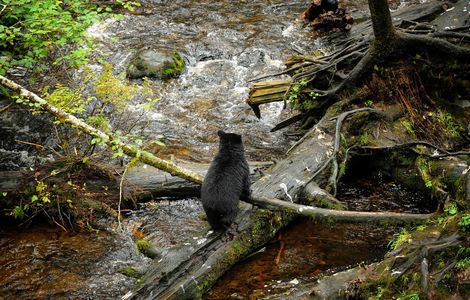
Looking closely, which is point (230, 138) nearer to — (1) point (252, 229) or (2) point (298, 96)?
(1) point (252, 229)

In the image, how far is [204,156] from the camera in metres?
9.30

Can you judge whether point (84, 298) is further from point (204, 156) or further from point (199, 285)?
point (204, 156)

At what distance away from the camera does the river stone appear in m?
12.2

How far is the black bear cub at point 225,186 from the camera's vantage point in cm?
607

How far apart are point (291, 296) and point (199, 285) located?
1066 millimetres

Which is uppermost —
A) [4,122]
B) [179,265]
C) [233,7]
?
[233,7]

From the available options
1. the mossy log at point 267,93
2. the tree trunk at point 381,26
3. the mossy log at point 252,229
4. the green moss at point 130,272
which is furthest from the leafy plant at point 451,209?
the mossy log at point 267,93

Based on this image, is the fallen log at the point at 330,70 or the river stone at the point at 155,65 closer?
the fallen log at the point at 330,70

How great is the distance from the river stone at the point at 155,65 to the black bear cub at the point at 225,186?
6.16 metres

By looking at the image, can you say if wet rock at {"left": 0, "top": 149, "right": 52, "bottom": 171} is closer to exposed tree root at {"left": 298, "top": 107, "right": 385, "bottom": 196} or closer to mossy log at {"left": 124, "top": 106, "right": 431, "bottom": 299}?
mossy log at {"left": 124, "top": 106, "right": 431, "bottom": 299}

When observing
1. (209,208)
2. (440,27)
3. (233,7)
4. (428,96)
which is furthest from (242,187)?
(233,7)

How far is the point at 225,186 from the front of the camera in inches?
241

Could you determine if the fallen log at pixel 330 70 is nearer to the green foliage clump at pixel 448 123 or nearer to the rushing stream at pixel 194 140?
the rushing stream at pixel 194 140

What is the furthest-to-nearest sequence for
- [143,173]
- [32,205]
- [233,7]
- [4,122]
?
[233,7], [4,122], [143,173], [32,205]
